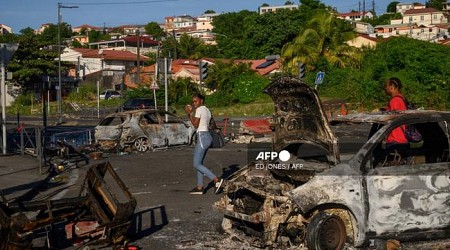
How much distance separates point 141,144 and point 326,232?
41.6 ft

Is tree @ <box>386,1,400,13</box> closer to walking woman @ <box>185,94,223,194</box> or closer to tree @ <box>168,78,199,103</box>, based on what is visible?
tree @ <box>168,78,199,103</box>

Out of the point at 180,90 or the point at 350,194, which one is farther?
the point at 180,90

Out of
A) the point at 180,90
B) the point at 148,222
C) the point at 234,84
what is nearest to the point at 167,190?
the point at 148,222

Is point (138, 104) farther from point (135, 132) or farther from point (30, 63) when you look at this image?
point (30, 63)

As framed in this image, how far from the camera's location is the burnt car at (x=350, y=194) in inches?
257

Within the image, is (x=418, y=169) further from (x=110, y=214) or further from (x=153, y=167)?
(x=153, y=167)

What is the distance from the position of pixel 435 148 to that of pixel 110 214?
4.15 m

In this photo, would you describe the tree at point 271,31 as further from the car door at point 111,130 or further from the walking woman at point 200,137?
the walking woman at point 200,137

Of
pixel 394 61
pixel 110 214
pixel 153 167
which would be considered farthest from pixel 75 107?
pixel 110 214

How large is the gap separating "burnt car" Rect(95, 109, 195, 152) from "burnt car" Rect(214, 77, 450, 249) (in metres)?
11.4

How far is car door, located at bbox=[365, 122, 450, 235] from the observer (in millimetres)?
6547

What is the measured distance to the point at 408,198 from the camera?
662 centimetres

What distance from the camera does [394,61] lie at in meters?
37.0

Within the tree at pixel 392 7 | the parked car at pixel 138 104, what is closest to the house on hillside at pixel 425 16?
the tree at pixel 392 7
